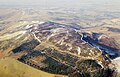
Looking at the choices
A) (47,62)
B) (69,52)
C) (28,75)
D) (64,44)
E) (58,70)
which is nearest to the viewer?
(28,75)

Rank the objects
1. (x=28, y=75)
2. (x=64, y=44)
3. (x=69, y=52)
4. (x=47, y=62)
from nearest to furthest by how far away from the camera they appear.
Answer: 1. (x=28, y=75)
2. (x=47, y=62)
3. (x=69, y=52)
4. (x=64, y=44)

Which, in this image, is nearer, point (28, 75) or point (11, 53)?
point (28, 75)

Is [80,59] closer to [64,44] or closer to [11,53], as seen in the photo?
[64,44]

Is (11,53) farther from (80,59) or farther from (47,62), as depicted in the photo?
(80,59)

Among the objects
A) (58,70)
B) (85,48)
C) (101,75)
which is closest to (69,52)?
(85,48)

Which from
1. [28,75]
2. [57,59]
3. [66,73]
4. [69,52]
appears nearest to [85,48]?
[69,52]

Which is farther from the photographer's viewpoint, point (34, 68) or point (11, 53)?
point (11, 53)

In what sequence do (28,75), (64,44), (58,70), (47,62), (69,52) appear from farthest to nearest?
1. (64,44)
2. (69,52)
3. (47,62)
4. (58,70)
5. (28,75)
